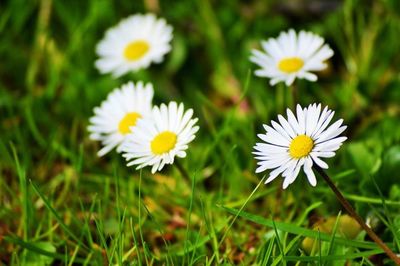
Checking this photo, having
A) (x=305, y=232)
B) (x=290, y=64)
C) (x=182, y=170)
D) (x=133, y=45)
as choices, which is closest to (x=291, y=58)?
(x=290, y=64)

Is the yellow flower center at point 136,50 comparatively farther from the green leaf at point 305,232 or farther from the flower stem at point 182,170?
the green leaf at point 305,232

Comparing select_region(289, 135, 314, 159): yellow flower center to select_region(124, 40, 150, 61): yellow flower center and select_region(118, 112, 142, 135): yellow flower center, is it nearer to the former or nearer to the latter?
select_region(118, 112, 142, 135): yellow flower center

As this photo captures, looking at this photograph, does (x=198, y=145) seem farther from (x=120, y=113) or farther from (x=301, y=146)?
(x=301, y=146)

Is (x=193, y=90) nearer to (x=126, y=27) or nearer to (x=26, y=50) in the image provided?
(x=126, y=27)

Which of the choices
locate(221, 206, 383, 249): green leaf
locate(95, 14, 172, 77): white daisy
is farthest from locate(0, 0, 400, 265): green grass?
locate(95, 14, 172, 77): white daisy

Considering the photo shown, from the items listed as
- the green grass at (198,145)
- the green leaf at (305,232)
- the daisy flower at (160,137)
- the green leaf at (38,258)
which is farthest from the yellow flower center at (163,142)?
the green leaf at (38,258)
